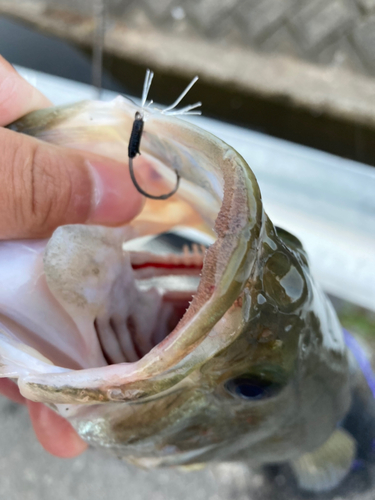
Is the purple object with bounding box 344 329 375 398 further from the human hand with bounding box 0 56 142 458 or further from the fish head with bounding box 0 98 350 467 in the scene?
the human hand with bounding box 0 56 142 458

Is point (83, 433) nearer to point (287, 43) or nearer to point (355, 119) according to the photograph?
point (355, 119)

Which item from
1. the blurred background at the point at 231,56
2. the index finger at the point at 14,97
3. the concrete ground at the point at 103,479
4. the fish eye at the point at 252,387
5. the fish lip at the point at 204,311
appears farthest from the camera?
the blurred background at the point at 231,56

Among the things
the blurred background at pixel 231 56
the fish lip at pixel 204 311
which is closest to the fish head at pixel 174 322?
the fish lip at pixel 204 311

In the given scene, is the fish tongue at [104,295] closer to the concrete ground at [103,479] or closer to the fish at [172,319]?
the fish at [172,319]

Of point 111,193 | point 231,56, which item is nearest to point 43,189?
point 111,193

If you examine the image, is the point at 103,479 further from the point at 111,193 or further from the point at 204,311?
the point at 204,311

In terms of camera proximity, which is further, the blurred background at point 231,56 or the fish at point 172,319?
the blurred background at point 231,56
